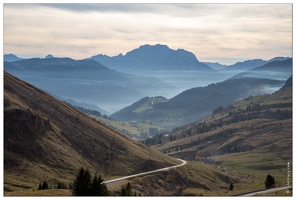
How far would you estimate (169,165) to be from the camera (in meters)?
188

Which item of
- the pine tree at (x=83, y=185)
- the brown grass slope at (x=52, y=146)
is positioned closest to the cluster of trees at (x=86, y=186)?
the pine tree at (x=83, y=185)

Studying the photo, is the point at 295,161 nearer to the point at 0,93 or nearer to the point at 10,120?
the point at 0,93

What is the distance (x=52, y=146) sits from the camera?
523 ft

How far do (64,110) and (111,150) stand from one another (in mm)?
35062

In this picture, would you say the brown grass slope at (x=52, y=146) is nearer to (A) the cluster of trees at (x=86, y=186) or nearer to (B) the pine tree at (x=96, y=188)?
(A) the cluster of trees at (x=86, y=186)

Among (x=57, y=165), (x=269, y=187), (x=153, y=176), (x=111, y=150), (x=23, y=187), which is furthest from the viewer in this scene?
(x=111, y=150)

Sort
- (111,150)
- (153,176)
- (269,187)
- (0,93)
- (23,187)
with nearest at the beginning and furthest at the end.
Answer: (0,93) < (269,187) < (23,187) < (153,176) < (111,150)

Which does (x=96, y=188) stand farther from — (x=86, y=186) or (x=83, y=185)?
(x=83, y=185)

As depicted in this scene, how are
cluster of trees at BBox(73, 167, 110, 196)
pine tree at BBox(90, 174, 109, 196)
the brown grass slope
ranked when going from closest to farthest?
cluster of trees at BBox(73, 167, 110, 196), pine tree at BBox(90, 174, 109, 196), the brown grass slope

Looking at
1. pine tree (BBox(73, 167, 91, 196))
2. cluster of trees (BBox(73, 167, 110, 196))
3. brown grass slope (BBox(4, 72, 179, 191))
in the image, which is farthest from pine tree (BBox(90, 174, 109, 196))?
brown grass slope (BBox(4, 72, 179, 191))

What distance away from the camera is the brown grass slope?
142 m

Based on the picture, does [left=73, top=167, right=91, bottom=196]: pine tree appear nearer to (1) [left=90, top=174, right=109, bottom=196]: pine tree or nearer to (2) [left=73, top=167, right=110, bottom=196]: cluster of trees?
(2) [left=73, top=167, right=110, bottom=196]: cluster of trees

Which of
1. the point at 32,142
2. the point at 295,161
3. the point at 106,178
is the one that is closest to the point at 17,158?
the point at 32,142

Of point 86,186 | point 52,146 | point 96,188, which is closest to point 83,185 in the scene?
point 86,186
